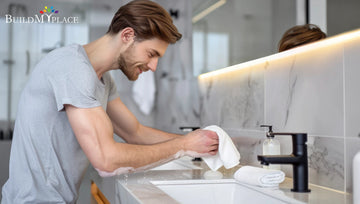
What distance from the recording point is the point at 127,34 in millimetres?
1413

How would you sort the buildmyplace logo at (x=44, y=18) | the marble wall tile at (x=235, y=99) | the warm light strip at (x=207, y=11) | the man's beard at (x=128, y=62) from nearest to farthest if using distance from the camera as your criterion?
the man's beard at (x=128, y=62)
the marble wall tile at (x=235, y=99)
the warm light strip at (x=207, y=11)
the buildmyplace logo at (x=44, y=18)

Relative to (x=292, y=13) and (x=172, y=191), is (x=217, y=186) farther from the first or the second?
(x=292, y=13)

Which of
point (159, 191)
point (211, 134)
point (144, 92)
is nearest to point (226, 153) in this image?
point (211, 134)

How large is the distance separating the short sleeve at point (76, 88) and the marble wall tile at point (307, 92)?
0.73 m

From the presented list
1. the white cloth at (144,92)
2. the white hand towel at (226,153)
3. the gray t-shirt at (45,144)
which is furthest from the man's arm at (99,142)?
the white cloth at (144,92)

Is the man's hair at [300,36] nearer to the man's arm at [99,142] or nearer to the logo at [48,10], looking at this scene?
the man's arm at [99,142]

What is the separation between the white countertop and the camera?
1072mm

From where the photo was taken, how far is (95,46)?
4.80 feet

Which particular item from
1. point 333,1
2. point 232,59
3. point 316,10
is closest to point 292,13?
point 316,10

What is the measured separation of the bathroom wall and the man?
0.32 m

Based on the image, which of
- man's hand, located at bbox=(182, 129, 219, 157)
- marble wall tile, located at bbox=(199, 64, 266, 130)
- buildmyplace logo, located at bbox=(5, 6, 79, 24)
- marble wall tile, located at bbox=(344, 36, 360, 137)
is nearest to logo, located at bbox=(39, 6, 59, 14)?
buildmyplace logo, located at bbox=(5, 6, 79, 24)

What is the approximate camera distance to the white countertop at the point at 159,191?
1072 millimetres

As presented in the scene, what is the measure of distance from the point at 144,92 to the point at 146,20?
4.87 ft

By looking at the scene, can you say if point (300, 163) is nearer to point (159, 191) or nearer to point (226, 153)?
point (226, 153)
